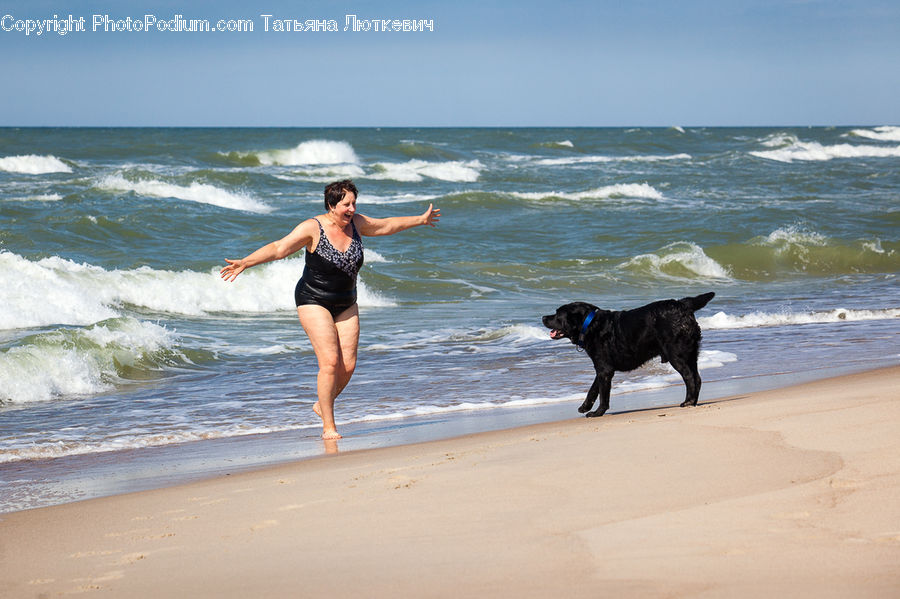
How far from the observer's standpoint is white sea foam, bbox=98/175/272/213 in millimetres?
28781

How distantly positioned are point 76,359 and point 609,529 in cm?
735

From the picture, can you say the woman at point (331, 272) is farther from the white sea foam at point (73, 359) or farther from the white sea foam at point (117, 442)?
the white sea foam at point (73, 359)

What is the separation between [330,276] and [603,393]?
2.18m

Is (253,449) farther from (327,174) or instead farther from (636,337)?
(327,174)

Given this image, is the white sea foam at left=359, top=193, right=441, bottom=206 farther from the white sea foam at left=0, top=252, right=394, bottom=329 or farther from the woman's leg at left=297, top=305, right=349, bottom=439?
the woman's leg at left=297, top=305, right=349, bottom=439

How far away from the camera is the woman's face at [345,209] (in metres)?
6.58

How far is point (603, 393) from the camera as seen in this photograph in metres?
7.18

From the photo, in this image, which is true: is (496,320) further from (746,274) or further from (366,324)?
(746,274)

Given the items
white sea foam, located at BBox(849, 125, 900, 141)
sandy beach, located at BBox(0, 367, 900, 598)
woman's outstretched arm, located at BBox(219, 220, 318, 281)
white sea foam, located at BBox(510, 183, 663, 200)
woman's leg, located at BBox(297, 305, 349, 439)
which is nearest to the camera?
sandy beach, located at BBox(0, 367, 900, 598)

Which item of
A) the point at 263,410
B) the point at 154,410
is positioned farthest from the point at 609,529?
the point at 154,410

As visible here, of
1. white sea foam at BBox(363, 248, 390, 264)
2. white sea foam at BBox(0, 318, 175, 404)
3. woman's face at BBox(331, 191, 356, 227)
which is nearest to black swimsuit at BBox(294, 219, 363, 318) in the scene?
woman's face at BBox(331, 191, 356, 227)

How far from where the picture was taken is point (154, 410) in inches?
327

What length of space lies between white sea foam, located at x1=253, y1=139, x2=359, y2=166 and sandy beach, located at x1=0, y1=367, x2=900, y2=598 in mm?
50478

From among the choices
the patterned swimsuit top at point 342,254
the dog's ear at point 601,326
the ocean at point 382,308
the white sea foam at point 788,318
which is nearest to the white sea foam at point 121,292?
the ocean at point 382,308
